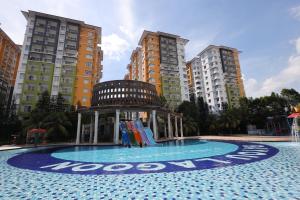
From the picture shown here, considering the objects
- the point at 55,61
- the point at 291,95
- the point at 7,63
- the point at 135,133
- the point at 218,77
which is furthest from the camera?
the point at 218,77

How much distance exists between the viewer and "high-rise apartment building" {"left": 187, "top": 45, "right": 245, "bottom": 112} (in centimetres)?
6856

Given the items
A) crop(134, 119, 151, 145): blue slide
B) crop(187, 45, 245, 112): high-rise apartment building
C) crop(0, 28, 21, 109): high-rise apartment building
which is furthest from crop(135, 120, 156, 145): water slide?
crop(187, 45, 245, 112): high-rise apartment building

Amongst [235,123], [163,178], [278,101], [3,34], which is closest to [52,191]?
[163,178]

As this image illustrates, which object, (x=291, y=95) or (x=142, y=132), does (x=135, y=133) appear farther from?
(x=291, y=95)

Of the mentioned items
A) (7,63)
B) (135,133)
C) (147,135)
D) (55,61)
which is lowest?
(147,135)

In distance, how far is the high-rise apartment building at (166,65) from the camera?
185ft

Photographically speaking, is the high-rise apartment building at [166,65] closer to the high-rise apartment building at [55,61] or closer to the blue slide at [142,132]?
the high-rise apartment building at [55,61]

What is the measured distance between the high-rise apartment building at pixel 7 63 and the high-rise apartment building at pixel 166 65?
46.2 meters

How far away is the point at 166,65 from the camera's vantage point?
2330 inches

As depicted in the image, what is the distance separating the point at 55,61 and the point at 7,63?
24.8 meters

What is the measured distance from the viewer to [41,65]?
144 ft

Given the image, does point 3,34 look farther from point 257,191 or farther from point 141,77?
point 257,191

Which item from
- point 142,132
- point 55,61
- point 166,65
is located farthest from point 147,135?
point 166,65

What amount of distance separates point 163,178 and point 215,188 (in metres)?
1.97
